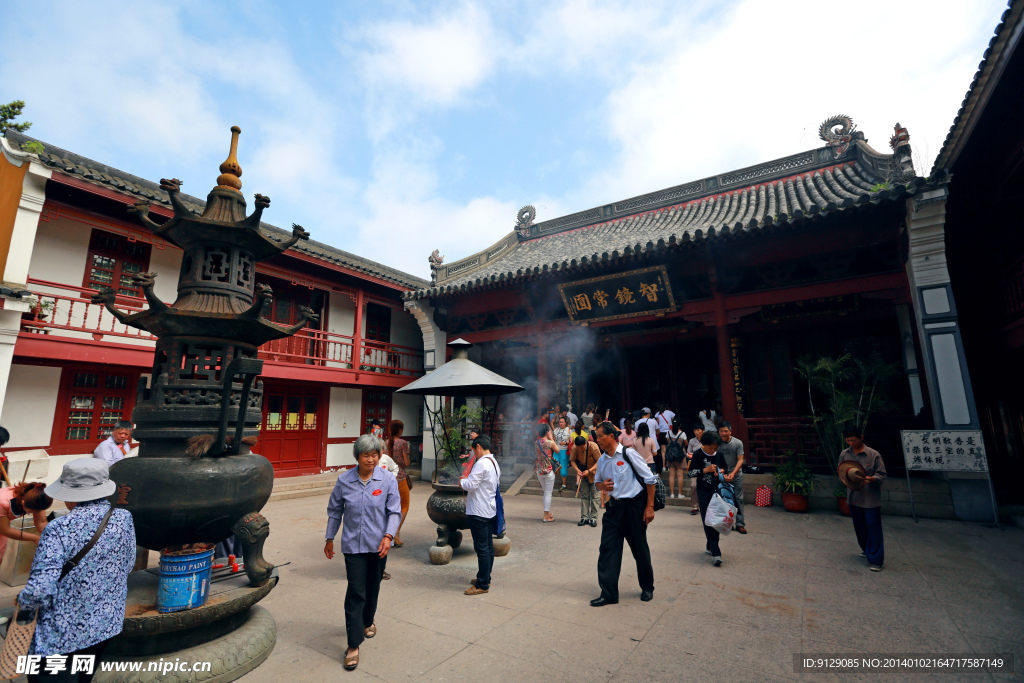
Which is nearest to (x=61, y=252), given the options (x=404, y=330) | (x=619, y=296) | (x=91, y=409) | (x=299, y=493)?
(x=91, y=409)

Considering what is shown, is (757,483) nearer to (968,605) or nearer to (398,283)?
(968,605)

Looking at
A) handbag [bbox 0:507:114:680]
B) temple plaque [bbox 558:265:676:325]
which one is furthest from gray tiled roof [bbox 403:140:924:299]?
handbag [bbox 0:507:114:680]

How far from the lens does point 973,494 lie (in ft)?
21.8

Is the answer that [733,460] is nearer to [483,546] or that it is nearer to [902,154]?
[483,546]

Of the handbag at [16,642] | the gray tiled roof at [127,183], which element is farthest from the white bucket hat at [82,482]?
the gray tiled roof at [127,183]

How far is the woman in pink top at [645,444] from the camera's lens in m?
8.06

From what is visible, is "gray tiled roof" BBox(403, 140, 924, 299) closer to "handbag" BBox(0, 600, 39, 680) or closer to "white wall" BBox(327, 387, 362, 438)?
"white wall" BBox(327, 387, 362, 438)

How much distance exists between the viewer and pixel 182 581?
300 cm

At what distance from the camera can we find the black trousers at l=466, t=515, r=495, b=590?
4469 millimetres

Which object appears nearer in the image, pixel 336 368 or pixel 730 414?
pixel 730 414

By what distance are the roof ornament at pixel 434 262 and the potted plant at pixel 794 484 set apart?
10.0 m

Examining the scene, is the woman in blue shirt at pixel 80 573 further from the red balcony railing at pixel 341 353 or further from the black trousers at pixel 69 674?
the red balcony railing at pixel 341 353

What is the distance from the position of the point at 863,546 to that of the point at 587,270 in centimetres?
687

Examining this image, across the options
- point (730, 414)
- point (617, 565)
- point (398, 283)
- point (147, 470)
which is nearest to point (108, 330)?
point (398, 283)
